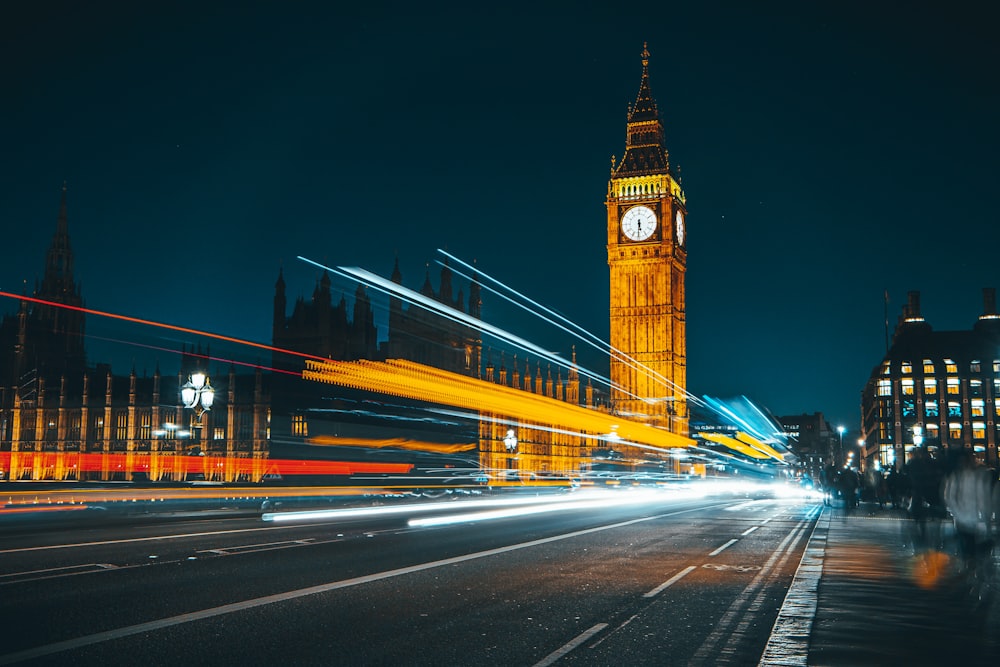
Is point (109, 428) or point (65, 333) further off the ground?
point (65, 333)

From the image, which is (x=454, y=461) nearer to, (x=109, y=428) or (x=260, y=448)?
(x=260, y=448)

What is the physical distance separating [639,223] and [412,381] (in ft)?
227

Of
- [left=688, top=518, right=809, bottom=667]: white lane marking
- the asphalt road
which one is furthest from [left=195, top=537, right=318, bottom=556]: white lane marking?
[left=688, top=518, right=809, bottom=667]: white lane marking

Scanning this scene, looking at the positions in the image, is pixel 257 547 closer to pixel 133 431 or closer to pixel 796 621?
pixel 796 621

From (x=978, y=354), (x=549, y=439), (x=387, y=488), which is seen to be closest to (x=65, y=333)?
(x=549, y=439)

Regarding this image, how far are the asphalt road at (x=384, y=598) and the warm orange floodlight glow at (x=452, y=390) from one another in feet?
108

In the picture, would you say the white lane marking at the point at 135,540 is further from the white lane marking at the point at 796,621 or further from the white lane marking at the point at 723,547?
the white lane marking at the point at 796,621

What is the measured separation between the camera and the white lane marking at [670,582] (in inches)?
455

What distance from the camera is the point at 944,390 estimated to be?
460 ft

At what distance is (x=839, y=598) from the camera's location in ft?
36.6

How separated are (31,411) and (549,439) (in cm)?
4916

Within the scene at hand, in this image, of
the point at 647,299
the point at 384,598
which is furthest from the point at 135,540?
the point at 647,299

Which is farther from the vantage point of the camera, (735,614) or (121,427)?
(121,427)

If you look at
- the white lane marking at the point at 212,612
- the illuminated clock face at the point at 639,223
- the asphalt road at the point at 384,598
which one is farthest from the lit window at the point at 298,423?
the illuminated clock face at the point at 639,223
